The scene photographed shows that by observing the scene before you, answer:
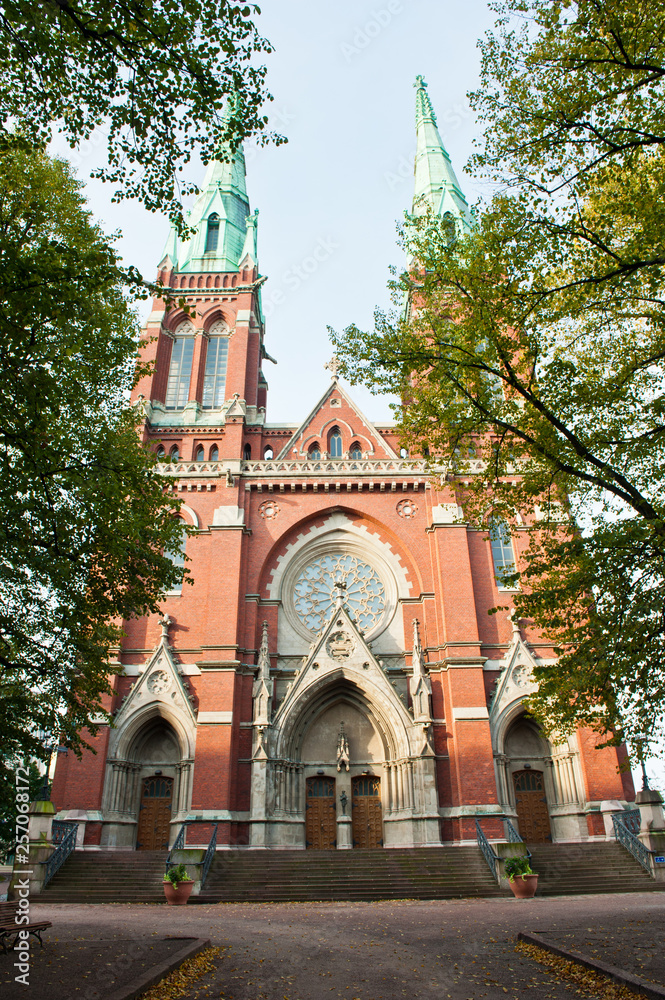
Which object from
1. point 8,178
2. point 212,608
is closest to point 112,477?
point 8,178

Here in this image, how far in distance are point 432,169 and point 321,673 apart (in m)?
27.8

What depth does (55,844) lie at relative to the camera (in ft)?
63.5

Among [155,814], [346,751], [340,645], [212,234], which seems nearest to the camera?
[155,814]

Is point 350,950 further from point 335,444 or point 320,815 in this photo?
point 335,444

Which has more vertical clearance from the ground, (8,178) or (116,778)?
(8,178)

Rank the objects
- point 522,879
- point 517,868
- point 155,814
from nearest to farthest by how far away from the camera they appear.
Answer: point 522,879
point 517,868
point 155,814

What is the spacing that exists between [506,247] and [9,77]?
7.28m

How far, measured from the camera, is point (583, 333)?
38.4 ft

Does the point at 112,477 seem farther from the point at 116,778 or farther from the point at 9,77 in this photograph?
the point at 116,778

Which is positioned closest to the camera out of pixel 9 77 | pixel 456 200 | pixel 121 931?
pixel 9 77

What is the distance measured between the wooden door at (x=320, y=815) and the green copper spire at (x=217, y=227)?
22.5 m

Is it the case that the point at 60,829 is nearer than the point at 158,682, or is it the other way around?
the point at 60,829

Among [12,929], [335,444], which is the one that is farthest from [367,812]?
[12,929]

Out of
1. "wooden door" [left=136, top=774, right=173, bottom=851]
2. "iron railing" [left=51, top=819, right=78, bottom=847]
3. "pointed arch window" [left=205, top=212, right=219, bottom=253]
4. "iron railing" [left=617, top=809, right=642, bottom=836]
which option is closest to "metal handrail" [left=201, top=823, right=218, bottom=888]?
"wooden door" [left=136, top=774, right=173, bottom=851]
